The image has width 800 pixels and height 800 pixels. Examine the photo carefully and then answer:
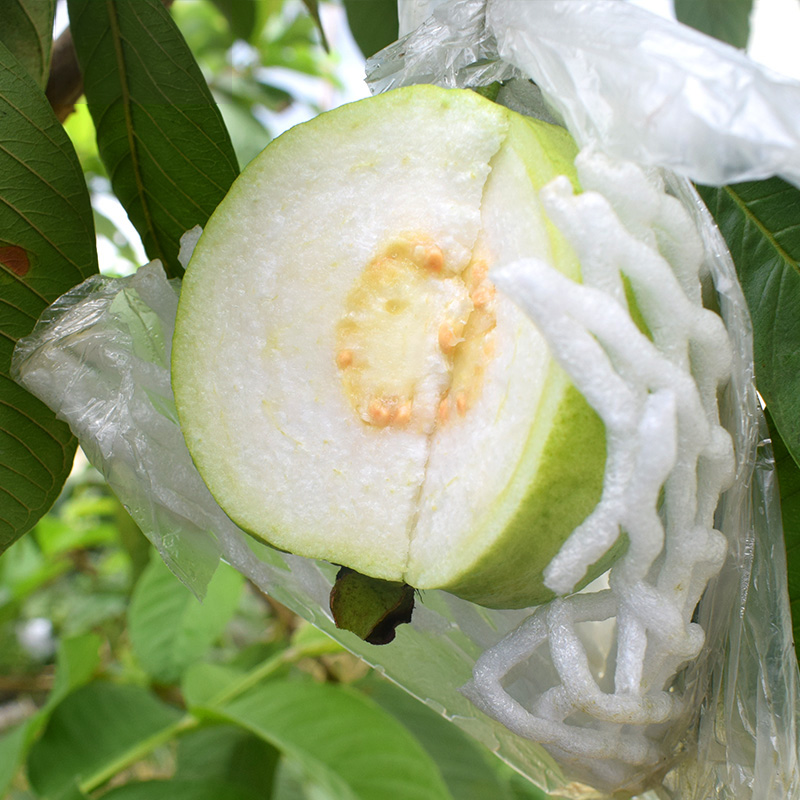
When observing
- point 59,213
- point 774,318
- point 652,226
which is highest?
point 59,213

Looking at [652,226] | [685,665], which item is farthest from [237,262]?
[685,665]

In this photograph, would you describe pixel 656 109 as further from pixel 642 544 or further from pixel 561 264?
pixel 642 544

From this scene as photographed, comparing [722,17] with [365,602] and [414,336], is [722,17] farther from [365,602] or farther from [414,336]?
[365,602]

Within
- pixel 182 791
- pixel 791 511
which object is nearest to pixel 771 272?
pixel 791 511

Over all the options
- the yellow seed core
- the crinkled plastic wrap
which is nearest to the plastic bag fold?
the crinkled plastic wrap

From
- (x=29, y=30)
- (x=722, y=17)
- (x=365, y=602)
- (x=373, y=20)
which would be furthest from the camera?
(x=722, y=17)

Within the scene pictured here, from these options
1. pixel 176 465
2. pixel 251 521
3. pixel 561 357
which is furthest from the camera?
pixel 176 465
